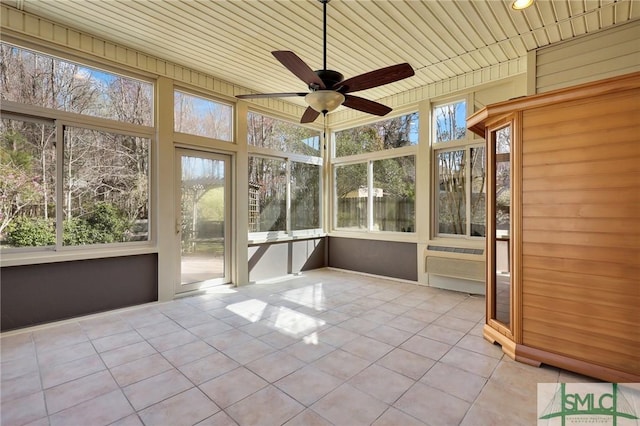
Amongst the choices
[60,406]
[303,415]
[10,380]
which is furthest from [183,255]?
[303,415]

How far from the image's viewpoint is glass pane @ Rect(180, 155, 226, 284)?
4.56 meters

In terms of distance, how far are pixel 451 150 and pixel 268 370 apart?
4.28 meters

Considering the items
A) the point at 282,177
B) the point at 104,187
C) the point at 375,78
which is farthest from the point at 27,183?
the point at 375,78

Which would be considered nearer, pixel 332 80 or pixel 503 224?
pixel 332 80

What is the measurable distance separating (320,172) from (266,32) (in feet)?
11.2

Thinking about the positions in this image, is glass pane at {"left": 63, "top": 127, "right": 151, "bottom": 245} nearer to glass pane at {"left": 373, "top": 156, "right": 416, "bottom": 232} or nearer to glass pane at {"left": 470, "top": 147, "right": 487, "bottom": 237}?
glass pane at {"left": 373, "top": 156, "right": 416, "bottom": 232}

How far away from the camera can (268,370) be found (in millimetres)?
2443

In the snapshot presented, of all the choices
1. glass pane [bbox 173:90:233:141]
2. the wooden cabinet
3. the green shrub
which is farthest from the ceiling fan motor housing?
the green shrub

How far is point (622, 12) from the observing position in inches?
122

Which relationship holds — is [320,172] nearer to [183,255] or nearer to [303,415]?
[183,255]

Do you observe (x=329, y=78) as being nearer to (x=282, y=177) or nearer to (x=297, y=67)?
(x=297, y=67)

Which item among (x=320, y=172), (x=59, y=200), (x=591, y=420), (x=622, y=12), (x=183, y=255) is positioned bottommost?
(x=591, y=420)

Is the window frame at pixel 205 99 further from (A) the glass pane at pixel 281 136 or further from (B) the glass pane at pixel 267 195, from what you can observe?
(B) the glass pane at pixel 267 195

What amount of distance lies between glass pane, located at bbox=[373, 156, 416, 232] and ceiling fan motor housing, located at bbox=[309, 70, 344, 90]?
3018 millimetres
